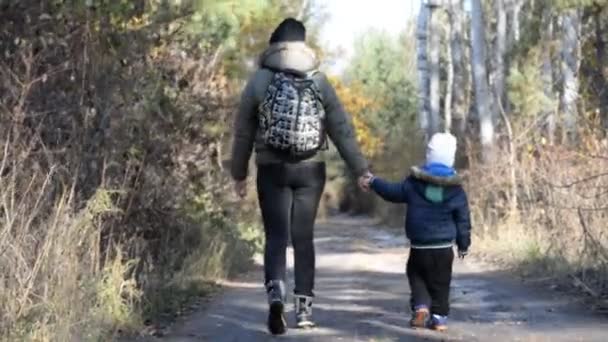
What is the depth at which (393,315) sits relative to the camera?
34.1ft

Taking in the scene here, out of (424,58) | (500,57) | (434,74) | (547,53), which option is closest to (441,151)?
(547,53)

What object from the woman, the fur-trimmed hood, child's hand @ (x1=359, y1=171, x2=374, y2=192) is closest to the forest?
the fur-trimmed hood

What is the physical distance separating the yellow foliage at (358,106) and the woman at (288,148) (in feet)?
156

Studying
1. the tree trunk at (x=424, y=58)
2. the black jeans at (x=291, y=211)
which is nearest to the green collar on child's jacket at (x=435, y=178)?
the black jeans at (x=291, y=211)

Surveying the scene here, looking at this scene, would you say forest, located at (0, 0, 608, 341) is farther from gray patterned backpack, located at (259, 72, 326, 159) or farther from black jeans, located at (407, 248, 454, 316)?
black jeans, located at (407, 248, 454, 316)

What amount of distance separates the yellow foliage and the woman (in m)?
47.6

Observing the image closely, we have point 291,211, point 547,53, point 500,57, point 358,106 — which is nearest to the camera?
point 291,211

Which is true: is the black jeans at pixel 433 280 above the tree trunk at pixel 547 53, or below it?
below

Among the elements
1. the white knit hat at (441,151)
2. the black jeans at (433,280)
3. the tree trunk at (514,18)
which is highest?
the tree trunk at (514,18)

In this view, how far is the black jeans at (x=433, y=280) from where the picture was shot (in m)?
9.45

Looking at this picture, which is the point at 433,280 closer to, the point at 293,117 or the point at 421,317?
the point at 421,317

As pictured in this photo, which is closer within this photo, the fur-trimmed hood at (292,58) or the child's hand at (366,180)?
the fur-trimmed hood at (292,58)

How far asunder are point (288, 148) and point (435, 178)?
4.10 feet

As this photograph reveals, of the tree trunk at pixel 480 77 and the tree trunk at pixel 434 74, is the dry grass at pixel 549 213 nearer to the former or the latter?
the tree trunk at pixel 480 77
